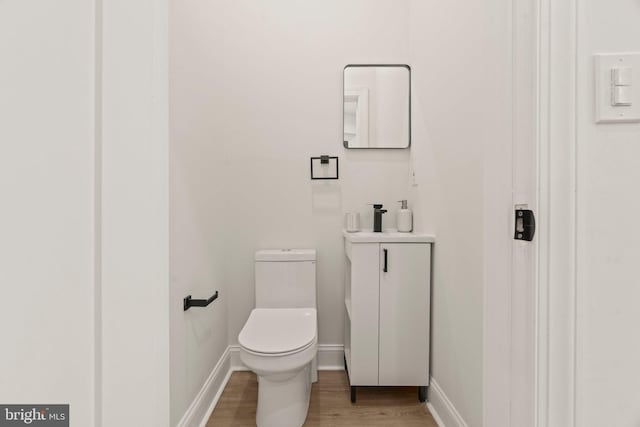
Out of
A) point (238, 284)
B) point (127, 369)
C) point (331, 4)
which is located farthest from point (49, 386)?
point (331, 4)

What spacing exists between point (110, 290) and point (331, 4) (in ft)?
7.36

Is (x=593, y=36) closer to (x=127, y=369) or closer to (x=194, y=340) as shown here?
(x=127, y=369)

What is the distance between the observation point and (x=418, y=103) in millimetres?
1863

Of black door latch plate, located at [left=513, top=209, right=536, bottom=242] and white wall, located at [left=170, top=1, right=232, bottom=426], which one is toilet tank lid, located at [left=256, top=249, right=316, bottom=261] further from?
black door latch plate, located at [left=513, top=209, right=536, bottom=242]

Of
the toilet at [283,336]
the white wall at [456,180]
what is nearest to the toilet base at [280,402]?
the toilet at [283,336]

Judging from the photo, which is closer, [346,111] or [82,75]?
[82,75]

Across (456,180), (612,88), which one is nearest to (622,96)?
(612,88)

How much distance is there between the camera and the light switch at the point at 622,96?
1.71ft

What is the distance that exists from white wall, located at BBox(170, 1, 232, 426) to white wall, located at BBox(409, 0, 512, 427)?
1.20 meters

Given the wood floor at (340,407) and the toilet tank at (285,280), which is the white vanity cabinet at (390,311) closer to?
the wood floor at (340,407)

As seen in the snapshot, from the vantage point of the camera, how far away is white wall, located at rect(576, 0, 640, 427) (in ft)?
1.72

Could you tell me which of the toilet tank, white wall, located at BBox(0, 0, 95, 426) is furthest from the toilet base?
white wall, located at BBox(0, 0, 95, 426)

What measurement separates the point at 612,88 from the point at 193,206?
1.51m

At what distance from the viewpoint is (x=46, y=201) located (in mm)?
367
